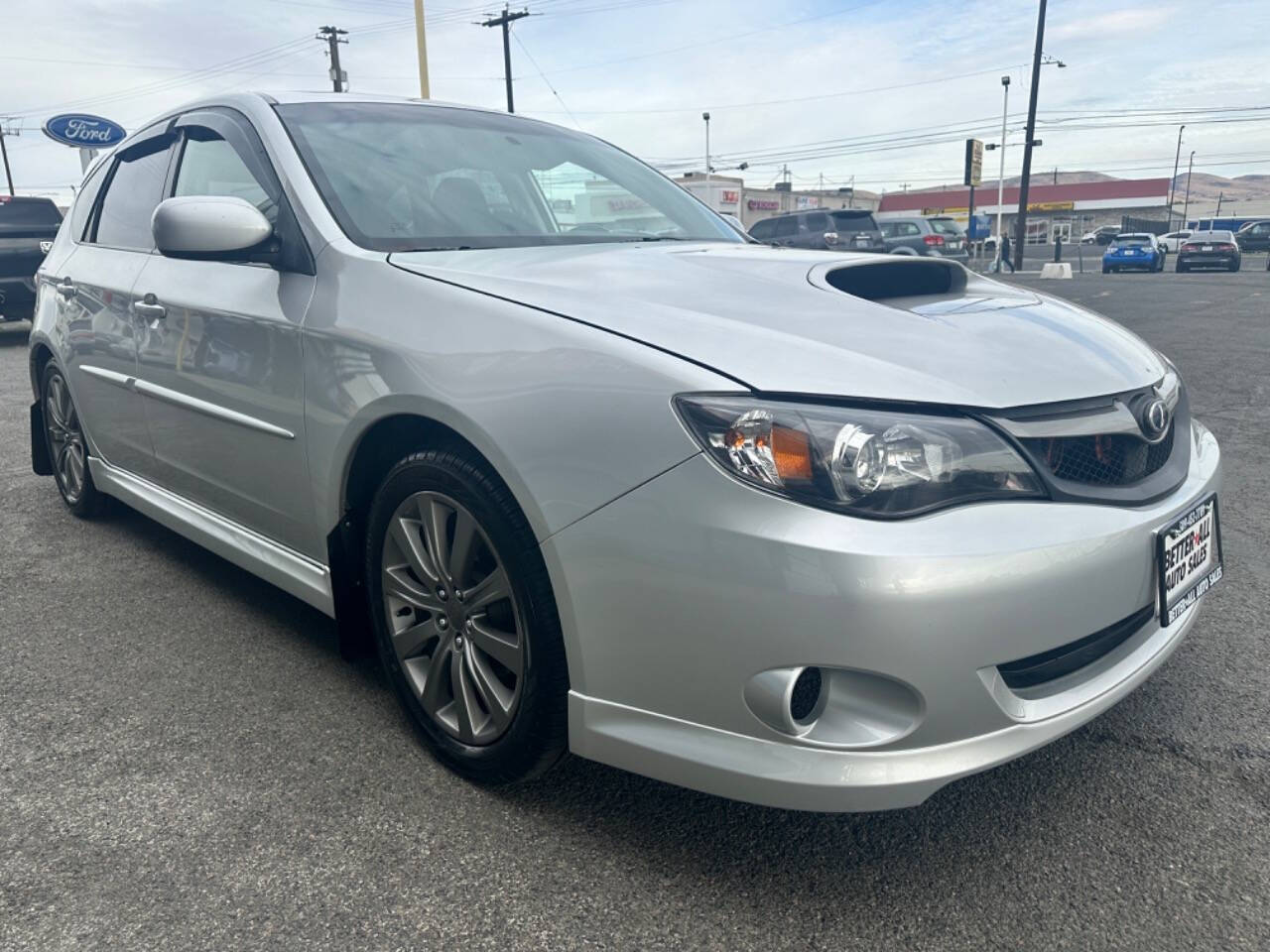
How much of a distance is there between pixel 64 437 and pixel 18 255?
30.5ft

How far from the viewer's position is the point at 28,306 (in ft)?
38.3

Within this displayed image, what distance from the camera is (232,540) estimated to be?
2.89 metres

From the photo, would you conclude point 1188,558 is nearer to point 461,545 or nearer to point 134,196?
point 461,545

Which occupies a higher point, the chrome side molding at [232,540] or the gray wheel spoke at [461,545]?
the gray wheel spoke at [461,545]

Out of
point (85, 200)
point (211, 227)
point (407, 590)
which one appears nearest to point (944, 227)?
point (85, 200)

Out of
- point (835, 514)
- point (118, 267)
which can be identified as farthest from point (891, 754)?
point (118, 267)

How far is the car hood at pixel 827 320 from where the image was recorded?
1.72m

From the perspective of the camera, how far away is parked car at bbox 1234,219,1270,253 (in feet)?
127

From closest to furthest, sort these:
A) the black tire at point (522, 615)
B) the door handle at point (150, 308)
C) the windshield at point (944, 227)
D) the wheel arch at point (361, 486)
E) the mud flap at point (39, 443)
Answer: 1. the black tire at point (522, 615)
2. the wheel arch at point (361, 486)
3. the door handle at point (150, 308)
4. the mud flap at point (39, 443)
5. the windshield at point (944, 227)

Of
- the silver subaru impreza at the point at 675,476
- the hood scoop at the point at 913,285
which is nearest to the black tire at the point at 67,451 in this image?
the silver subaru impreza at the point at 675,476

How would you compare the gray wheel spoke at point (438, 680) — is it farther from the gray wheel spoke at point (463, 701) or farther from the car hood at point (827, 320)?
the car hood at point (827, 320)

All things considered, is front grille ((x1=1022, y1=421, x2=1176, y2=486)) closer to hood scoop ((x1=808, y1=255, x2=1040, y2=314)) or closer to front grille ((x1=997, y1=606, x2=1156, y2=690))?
front grille ((x1=997, y1=606, x2=1156, y2=690))

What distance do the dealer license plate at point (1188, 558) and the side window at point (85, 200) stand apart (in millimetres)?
3935

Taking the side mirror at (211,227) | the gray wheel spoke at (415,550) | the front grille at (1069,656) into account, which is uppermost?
the side mirror at (211,227)
